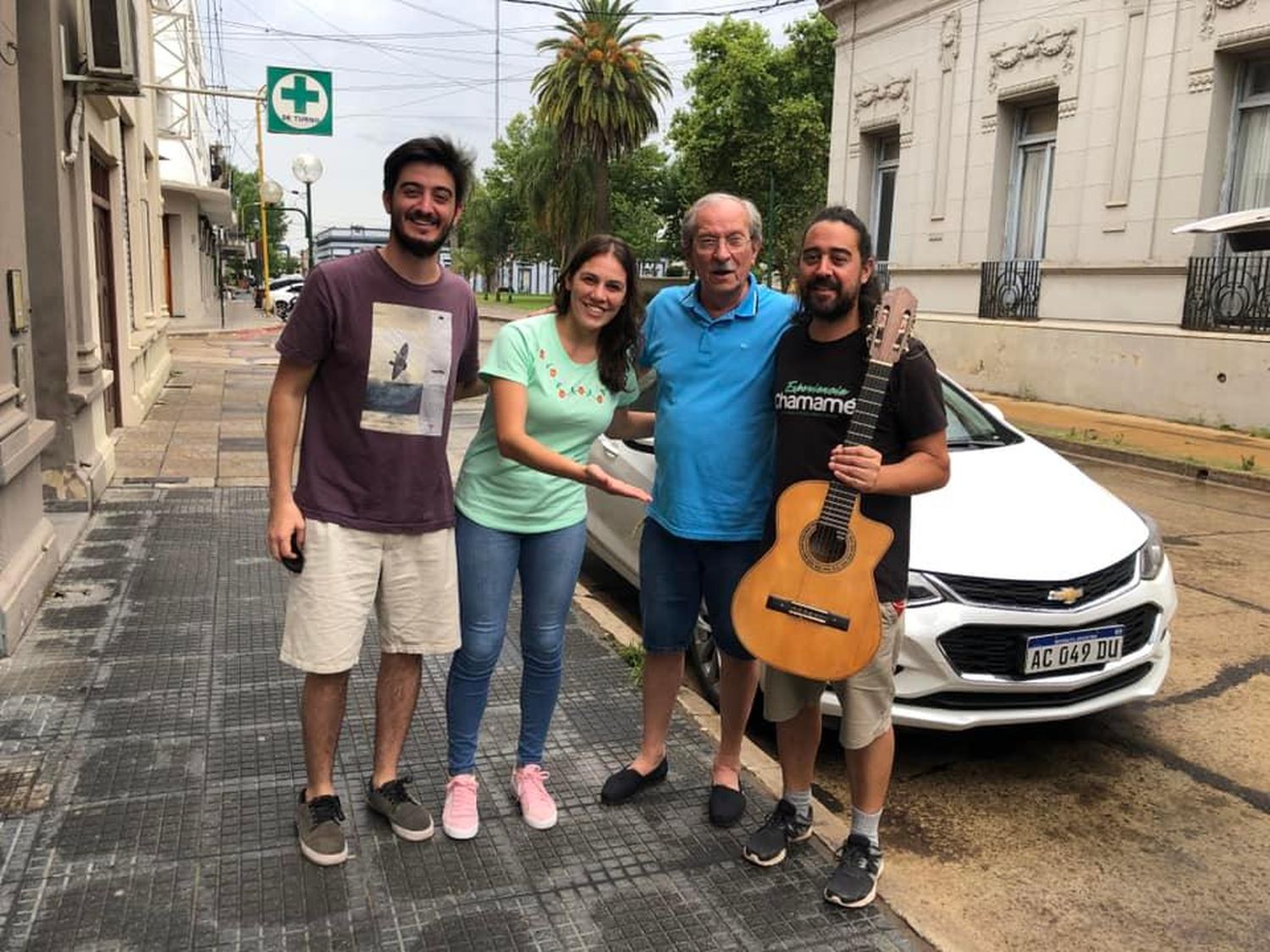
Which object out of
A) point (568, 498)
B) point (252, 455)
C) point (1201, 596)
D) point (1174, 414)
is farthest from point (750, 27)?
point (568, 498)

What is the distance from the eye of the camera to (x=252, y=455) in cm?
948

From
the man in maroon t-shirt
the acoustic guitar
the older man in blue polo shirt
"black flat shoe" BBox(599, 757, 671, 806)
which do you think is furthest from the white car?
the man in maroon t-shirt

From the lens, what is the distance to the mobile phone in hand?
2746 millimetres

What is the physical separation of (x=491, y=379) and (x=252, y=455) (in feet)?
23.9

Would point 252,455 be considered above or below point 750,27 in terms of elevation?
below

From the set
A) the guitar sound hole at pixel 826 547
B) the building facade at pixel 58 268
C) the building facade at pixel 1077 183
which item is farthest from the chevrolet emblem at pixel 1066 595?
the building facade at pixel 1077 183

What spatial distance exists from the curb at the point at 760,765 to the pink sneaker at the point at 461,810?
2.20ft

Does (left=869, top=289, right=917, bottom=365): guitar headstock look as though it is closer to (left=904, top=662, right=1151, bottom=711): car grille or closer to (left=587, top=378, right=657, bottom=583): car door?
(left=904, top=662, right=1151, bottom=711): car grille

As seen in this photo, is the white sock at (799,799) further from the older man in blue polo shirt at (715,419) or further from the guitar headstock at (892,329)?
the guitar headstock at (892,329)

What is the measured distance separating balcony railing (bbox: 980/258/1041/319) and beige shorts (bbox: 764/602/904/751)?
1513 centimetres

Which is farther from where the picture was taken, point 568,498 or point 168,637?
point 168,637

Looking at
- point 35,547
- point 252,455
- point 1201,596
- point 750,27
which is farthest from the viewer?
point 750,27

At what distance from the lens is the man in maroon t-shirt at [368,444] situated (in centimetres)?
272

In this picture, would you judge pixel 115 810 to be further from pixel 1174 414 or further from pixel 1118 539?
pixel 1174 414
